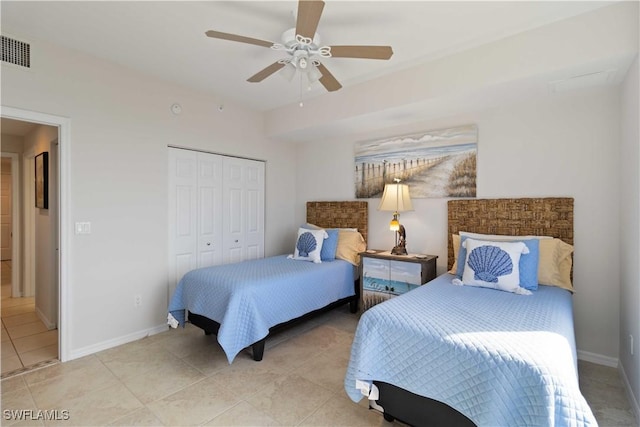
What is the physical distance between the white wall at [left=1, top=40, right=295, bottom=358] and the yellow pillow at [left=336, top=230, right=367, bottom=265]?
2.01 m

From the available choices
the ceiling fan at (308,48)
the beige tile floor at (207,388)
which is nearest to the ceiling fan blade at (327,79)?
the ceiling fan at (308,48)

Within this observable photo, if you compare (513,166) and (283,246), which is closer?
(513,166)

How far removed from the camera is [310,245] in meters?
3.74

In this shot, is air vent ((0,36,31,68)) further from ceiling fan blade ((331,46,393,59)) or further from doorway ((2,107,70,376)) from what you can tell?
ceiling fan blade ((331,46,393,59))

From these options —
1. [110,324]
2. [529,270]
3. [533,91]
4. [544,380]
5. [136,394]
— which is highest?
[533,91]

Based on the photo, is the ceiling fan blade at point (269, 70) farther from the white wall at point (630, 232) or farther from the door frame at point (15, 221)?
the door frame at point (15, 221)

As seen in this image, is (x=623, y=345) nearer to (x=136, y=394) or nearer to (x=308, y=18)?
(x=308, y=18)

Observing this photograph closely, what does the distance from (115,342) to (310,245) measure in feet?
7.10

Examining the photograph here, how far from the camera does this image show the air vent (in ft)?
7.89

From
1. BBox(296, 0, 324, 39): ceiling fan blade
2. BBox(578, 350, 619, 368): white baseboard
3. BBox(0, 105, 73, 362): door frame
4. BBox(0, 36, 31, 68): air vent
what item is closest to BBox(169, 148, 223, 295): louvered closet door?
BBox(0, 105, 73, 362): door frame

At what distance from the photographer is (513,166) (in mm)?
3062

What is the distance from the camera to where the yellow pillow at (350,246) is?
3893 millimetres

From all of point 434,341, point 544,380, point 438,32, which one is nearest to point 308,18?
point 438,32

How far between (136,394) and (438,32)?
347 centimetres
